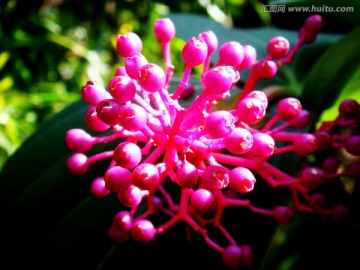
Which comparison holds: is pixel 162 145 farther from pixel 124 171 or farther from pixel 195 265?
pixel 195 265

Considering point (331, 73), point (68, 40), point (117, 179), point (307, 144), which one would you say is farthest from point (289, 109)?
point (68, 40)

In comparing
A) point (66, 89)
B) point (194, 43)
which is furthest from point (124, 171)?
point (66, 89)

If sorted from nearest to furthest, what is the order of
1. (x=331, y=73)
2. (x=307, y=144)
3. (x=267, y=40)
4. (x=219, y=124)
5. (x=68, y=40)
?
(x=219, y=124) < (x=307, y=144) < (x=331, y=73) < (x=267, y=40) < (x=68, y=40)

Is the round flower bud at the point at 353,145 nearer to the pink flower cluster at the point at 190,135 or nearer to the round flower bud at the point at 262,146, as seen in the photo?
the pink flower cluster at the point at 190,135

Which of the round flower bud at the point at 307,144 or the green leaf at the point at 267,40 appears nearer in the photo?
the round flower bud at the point at 307,144

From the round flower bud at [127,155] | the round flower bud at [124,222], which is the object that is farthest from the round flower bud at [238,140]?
the round flower bud at [124,222]

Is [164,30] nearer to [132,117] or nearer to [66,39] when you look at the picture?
[132,117]

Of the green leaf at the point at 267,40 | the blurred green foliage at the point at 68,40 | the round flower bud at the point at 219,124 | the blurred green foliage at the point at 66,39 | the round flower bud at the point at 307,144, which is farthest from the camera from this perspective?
the blurred green foliage at the point at 66,39

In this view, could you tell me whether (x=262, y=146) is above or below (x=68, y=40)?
above

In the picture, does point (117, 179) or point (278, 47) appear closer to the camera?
point (117, 179)
